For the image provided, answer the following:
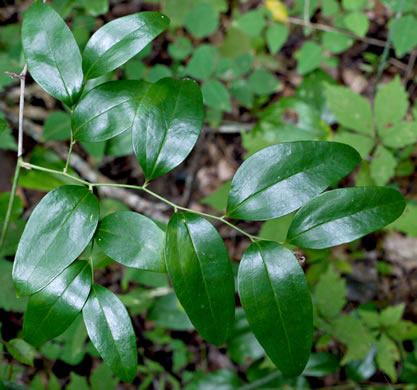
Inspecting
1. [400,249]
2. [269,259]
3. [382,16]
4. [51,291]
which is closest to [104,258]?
[51,291]

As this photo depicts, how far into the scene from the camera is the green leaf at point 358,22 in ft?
5.79

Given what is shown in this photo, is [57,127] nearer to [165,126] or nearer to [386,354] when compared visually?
[165,126]

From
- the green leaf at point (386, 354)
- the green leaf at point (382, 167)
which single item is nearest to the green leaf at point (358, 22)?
the green leaf at point (382, 167)

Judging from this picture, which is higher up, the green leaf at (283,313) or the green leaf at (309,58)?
the green leaf at (309,58)

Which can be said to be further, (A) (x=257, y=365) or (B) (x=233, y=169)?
(B) (x=233, y=169)

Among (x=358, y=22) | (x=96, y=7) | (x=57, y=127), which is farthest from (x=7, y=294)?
(x=358, y=22)

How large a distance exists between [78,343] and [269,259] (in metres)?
1.06

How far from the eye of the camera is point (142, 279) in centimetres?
165

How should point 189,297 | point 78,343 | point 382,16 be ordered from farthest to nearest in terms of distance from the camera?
point 382,16, point 78,343, point 189,297

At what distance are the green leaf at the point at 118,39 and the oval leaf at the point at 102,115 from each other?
2.3 inches

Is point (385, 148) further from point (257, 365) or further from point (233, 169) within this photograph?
point (257, 365)

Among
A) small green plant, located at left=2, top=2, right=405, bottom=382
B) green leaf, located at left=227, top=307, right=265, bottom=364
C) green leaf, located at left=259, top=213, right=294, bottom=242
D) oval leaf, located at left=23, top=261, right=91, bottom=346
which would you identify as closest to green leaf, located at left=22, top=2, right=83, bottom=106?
small green plant, located at left=2, top=2, right=405, bottom=382

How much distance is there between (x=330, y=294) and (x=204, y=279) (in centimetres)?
95

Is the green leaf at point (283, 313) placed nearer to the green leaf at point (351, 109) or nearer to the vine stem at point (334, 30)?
the green leaf at point (351, 109)
